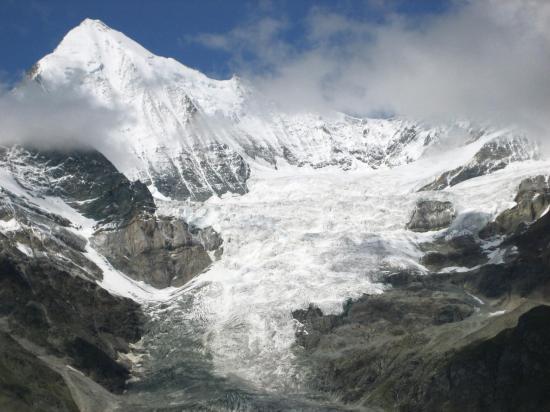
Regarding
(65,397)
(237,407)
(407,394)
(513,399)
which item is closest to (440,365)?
(407,394)

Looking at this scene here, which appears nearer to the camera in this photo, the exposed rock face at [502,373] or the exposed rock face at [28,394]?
the exposed rock face at [502,373]

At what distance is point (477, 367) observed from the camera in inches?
7525

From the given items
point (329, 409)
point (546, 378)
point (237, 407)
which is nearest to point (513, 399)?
point (546, 378)

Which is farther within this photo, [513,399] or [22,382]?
[22,382]

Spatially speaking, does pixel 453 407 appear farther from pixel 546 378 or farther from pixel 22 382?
pixel 22 382

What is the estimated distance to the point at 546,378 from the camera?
588 feet

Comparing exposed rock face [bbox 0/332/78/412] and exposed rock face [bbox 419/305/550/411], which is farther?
exposed rock face [bbox 0/332/78/412]

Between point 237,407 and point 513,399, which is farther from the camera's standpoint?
point 237,407

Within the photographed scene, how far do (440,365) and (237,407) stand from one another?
39.6 meters

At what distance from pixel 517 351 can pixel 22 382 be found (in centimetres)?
Result: 9212

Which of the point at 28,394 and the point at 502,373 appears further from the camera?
the point at 28,394

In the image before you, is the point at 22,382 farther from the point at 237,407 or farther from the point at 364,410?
the point at 364,410

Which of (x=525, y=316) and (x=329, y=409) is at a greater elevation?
(x=525, y=316)

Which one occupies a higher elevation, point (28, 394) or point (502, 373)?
point (28, 394)
